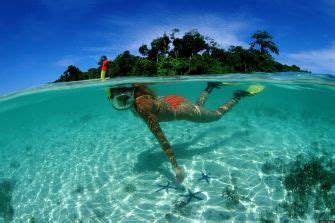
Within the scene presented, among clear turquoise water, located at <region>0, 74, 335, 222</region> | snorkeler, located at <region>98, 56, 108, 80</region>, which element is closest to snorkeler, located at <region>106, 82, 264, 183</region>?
clear turquoise water, located at <region>0, 74, 335, 222</region>

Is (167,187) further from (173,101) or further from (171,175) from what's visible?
Answer: (173,101)

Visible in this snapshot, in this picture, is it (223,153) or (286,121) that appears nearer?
(223,153)

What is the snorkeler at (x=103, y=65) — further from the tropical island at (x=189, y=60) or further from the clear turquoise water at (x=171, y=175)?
the tropical island at (x=189, y=60)

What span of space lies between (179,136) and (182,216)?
6136mm

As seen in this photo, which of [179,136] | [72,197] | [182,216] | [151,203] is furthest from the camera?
[179,136]

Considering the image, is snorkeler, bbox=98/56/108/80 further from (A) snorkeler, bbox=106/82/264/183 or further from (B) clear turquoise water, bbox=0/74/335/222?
(A) snorkeler, bbox=106/82/264/183

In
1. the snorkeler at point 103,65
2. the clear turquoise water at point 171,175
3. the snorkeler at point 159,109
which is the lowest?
the clear turquoise water at point 171,175

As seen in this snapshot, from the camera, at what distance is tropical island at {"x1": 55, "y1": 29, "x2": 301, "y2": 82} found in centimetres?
3569

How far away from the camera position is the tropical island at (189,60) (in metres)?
35.7

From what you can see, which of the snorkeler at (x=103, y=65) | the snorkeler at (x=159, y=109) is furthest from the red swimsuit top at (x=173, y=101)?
the snorkeler at (x=103, y=65)

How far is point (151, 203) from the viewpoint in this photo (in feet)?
26.0

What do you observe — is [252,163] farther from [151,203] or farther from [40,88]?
[40,88]

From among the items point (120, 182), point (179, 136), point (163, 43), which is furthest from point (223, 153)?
point (163, 43)

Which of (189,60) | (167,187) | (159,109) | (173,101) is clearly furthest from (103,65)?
(189,60)
